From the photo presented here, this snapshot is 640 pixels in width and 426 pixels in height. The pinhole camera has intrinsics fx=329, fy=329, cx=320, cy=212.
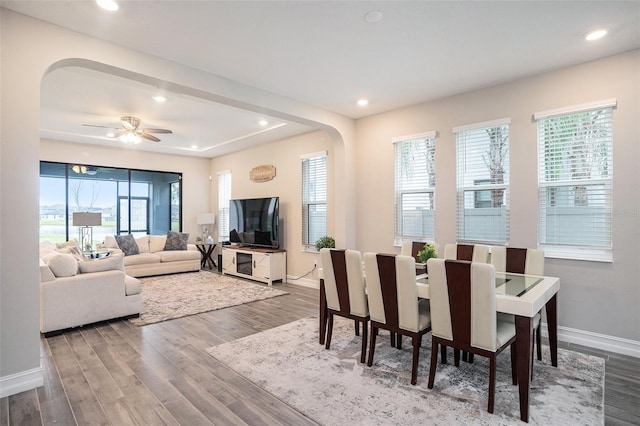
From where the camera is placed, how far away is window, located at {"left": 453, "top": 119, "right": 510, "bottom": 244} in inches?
152

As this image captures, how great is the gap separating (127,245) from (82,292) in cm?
346

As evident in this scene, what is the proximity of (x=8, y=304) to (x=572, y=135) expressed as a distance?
5219 millimetres

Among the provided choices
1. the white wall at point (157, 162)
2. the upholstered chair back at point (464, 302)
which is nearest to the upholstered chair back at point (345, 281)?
the upholstered chair back at point (464, 302)

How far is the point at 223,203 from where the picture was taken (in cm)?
863

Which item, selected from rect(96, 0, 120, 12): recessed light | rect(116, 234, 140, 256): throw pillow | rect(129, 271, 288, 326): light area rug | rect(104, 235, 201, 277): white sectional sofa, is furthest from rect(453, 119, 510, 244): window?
rect(116, 234, 140, 256): throw pillow

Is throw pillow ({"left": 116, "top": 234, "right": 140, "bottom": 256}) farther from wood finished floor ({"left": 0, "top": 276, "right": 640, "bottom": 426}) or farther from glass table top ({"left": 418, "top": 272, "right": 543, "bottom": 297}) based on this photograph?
glass table top ({"left": 418, "top": 272, "right": 543, "bottom": 297})

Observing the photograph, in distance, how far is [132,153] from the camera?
7824mm

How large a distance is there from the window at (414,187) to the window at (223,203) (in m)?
4.95

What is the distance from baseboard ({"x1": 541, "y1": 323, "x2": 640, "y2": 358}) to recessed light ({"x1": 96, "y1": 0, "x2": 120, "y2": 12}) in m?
5.00

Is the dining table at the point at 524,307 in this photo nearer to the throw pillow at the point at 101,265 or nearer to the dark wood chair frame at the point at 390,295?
the dark wood chair frame at the point at 390,295

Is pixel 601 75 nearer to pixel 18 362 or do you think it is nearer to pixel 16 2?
pixel 16 2

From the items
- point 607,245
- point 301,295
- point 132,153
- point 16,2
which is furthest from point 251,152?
point 607,245

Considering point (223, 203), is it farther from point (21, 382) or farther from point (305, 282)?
point (21, 382)

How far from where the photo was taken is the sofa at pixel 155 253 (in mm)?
6764
